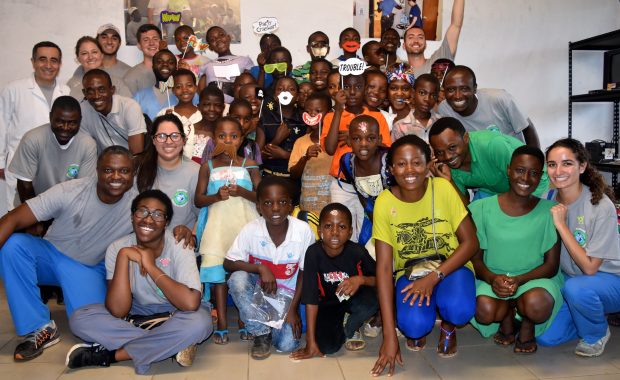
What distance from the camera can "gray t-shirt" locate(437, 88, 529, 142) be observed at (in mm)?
3748

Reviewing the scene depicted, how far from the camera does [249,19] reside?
612cm

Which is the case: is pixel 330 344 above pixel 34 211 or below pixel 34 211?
below

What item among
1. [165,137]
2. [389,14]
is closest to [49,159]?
[165,137]

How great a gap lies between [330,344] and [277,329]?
32 cm

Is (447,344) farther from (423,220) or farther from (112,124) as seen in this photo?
(112,124)

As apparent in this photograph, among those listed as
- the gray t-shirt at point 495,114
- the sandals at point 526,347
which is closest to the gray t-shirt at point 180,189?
the gray t-shirt at point 495,114

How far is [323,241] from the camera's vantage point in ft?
10.2

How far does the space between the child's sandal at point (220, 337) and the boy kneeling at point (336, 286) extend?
1.56 feet

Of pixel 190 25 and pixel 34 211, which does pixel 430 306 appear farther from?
pixel 190 25

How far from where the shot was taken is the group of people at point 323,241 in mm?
2885

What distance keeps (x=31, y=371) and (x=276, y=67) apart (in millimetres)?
3020

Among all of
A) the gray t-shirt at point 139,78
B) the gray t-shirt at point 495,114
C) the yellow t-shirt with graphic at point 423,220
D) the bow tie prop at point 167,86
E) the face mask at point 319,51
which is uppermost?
the face mask at point 319,51

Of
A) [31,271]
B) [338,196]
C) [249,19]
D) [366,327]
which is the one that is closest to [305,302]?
[366,327]

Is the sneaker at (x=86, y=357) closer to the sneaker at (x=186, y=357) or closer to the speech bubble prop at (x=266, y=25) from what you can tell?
the sneaker at (x=186, y=357)
